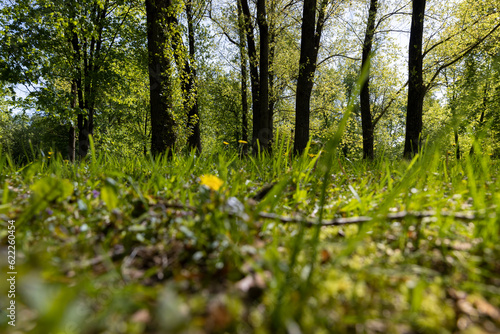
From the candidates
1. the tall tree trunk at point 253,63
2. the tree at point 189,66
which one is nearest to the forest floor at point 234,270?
the tree at point 189,66

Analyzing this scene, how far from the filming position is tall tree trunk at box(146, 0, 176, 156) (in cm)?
518

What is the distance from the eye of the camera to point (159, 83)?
527 cm

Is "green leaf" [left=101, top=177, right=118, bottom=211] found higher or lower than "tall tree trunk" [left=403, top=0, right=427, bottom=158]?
lower

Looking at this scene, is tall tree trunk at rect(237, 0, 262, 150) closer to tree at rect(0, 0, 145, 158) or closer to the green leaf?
tree at rect(0, 0, 145, 158)

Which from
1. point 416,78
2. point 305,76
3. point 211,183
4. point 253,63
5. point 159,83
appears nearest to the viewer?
point 211,183

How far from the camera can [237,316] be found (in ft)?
1.86

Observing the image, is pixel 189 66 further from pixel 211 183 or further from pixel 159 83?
pixel 211 183

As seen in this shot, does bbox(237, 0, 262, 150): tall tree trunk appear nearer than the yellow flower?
No

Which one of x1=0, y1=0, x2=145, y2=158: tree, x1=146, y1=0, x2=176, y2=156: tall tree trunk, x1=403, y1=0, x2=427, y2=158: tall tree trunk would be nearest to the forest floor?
x1=146, y1=0, x2=176, y2=156: tall tree trunk

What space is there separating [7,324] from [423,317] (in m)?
0.91

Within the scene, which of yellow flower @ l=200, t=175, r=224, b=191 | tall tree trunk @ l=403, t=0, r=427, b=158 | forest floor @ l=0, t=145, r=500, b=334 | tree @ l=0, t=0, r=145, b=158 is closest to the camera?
forest floor @ l=0, t=145, r=500, b=334

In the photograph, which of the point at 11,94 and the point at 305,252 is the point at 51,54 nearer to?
the point at 11,94

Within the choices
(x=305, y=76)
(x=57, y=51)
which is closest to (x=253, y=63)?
(x=305, y=76)

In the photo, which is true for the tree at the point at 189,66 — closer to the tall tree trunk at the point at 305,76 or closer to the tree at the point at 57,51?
the tall tree trunk at the point at 305,76
